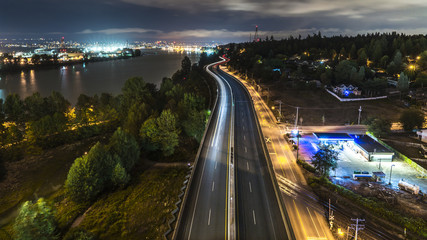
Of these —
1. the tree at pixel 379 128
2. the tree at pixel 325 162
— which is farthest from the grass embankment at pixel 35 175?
the tree at pixel 379 128

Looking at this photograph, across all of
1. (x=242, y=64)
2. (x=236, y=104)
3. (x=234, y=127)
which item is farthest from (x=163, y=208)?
(x=242, y=64)

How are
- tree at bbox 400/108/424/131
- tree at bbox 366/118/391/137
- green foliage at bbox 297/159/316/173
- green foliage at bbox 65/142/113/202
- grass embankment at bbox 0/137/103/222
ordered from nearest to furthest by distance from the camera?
green foliage at bbox 65/142/113/202, green foliage at bbox 297/159/316/173, grass embankment at bbox 0/137/103/222, tree at bbox 366/118/391/137, tree at bbox 400/108/424/131

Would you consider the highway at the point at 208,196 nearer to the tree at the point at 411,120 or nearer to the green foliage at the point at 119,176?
the green foliage at the point at 119,176

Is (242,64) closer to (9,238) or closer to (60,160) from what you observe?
(60,160)

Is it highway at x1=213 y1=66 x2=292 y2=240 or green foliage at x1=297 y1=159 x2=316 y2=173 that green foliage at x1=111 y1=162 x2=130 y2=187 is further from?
green foliage at x1=297 y1=159 x2=316 y2=173

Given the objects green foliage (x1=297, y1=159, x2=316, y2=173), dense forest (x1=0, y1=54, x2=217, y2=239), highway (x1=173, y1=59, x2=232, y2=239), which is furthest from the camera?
green foliage (x1=297, y1=159, x2=316, y2=173)

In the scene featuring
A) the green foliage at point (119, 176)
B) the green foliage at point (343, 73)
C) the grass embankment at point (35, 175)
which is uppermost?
the green foliage at point (343, 73)

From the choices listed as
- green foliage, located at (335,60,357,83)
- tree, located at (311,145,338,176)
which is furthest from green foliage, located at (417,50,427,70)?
tree, located at (311,145,338,176)
